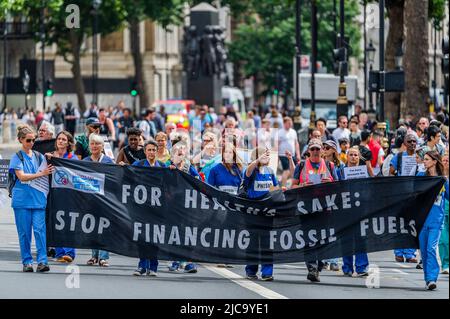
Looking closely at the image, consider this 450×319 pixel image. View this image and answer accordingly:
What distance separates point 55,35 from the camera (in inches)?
3359

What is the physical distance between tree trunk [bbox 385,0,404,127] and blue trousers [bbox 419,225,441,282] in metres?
27.3

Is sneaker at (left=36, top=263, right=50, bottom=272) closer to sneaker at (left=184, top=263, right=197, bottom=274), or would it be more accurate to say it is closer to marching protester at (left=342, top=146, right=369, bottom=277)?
sneaker at (left=184, top=263, right=197, bottom=274)

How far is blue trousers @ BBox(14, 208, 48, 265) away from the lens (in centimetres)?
1777

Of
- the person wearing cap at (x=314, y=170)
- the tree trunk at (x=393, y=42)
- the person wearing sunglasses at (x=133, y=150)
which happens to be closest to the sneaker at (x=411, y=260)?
the person wearing cap at (x=314, y=170)

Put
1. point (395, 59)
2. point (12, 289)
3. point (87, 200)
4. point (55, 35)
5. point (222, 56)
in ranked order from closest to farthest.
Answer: point (12, 289)
point (87, 200)
point (395, 59)
point (222, 56)
point (55, 35)

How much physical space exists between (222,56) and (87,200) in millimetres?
52355

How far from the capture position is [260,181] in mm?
17844

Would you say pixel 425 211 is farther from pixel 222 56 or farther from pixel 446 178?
pixel 222 56

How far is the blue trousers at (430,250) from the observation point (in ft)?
55.3

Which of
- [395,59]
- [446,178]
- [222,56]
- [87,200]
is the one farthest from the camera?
[222,56]

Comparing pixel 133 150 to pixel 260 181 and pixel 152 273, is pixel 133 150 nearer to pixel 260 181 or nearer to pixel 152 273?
pixel 152 273

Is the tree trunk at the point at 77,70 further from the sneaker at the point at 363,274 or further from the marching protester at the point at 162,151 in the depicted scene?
the sneaker at the point at 363,274

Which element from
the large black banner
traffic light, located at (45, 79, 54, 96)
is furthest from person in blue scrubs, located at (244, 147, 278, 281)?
traffic light, located at (45, 79, 54, 96)

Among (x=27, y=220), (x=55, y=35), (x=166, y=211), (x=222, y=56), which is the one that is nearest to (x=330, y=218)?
(x=166, y=211)
